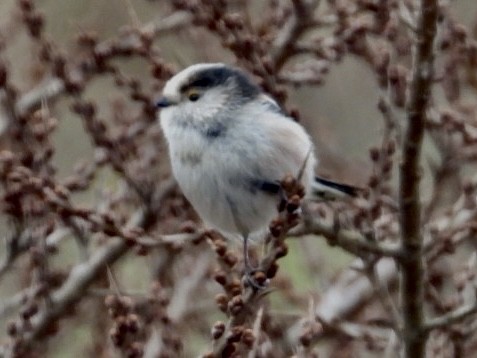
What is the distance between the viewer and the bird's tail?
3.33 metres

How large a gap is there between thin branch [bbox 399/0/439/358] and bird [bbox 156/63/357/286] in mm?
289

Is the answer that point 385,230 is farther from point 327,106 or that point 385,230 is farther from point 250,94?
point 327,106

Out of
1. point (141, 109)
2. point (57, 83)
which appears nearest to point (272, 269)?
point (141, 109)

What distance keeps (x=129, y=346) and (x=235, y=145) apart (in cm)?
80

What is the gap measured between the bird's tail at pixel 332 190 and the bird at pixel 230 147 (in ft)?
0.27

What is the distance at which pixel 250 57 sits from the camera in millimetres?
3148

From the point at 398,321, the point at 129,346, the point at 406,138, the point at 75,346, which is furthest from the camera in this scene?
the point at 75,346

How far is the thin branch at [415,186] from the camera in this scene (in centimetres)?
263

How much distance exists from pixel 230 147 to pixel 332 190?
0.47m

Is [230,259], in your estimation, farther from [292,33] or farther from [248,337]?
[292,33]

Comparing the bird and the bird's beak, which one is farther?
the bird's beak

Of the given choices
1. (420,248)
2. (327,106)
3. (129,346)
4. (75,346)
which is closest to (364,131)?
(327,106)

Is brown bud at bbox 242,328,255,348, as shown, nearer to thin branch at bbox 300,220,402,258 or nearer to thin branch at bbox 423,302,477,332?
thin branch at bbox 300,220,402,258

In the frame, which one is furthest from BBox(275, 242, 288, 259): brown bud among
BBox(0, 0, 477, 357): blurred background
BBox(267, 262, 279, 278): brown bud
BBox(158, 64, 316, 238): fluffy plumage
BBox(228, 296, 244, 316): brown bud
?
BBox(0, 0, 477, 357): blurred background
